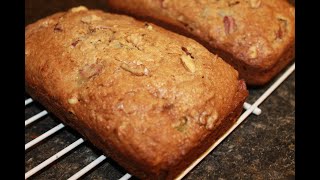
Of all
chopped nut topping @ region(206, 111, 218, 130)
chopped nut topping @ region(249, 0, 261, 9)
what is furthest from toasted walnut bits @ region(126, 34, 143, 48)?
chopped nut topping @ region(249, 0, 261, 9)

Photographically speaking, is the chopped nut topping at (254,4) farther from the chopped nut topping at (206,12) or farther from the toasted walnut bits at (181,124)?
the toasted walnut bits at (181,124)

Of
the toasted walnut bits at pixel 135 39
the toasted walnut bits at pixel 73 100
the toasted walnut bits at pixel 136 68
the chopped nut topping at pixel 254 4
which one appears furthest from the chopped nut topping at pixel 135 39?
the chopped nut topping at pixel 254 4

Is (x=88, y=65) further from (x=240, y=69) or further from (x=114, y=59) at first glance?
(x=240, y=69)

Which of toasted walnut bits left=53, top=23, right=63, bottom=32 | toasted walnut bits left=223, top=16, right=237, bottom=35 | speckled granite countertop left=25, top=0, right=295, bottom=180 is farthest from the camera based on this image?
toasted walnut bits left=223, top=16, right=237, bottom=35

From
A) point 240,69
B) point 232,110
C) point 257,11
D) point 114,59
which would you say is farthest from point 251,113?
point 114,59

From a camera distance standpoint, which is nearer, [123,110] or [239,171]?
[123,110]

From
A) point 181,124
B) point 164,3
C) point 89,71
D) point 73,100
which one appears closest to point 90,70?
point 89,71

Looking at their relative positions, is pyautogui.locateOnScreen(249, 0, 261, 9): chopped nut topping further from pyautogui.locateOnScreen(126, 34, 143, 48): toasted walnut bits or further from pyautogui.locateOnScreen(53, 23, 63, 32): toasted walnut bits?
pyautogui.locateOnScreen(53, 23, 63, 32): toasted walnut bits
